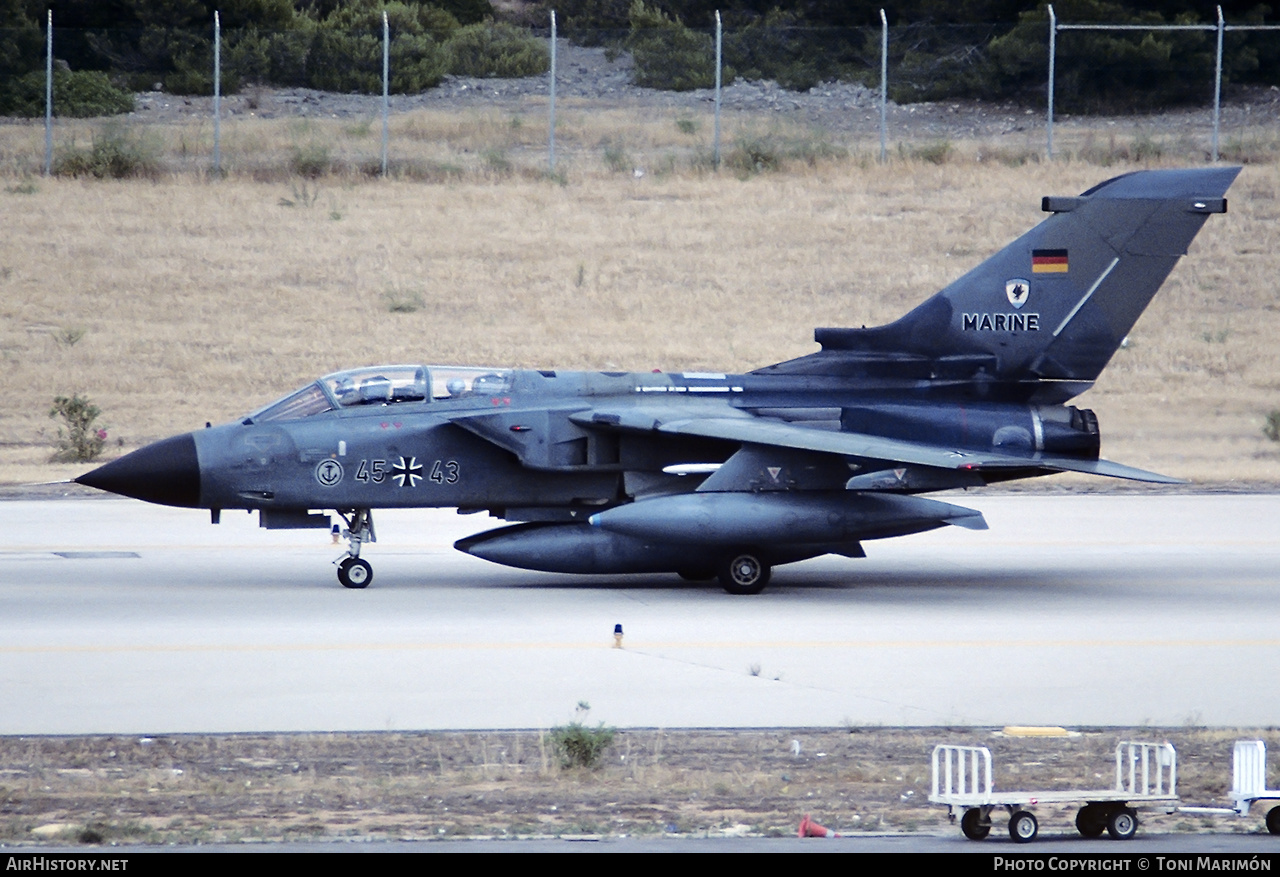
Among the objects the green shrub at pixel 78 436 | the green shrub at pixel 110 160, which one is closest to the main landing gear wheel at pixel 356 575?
the green shrub at pixel 78 436

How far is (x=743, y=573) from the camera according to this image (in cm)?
1573

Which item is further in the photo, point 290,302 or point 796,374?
point 290,302

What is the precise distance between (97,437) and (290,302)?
30.5 ft

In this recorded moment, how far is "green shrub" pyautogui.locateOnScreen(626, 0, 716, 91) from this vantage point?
133ft

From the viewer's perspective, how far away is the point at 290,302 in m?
35.1

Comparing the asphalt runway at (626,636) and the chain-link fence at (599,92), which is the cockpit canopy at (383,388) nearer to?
the asphalt runway at (626,636)

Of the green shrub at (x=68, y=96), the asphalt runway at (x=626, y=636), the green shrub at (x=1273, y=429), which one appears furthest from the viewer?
the green shrub at (x=68, y=96)

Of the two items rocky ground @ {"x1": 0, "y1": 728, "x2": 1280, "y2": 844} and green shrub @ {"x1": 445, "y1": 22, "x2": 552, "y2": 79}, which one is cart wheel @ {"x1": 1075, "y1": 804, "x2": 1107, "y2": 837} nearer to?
rocky ground @ {"x1": 0, "y1": 728, "x2": 1280, "y2": 844}

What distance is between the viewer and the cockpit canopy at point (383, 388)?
627 inches

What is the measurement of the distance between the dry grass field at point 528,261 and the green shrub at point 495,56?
2.50m

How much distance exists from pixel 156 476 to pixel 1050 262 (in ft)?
30.7

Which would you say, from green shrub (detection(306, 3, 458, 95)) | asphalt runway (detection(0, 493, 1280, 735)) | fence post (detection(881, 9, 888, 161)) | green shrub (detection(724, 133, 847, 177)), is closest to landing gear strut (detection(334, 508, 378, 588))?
asphalt runway (detection(0, 493, 1280, 735))
